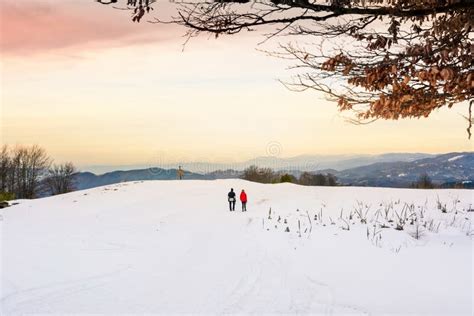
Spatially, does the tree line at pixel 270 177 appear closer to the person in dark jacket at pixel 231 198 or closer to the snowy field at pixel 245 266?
the person in dark jacket at pixel 231 198

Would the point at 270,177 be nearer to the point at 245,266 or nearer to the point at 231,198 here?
the point at 231,198

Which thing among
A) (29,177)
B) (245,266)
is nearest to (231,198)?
(245,266)

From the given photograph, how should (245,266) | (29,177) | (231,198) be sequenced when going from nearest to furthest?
1. (245,266)
2. (231,198)
3. (29,177)

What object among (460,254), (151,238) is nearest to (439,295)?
(460,254)

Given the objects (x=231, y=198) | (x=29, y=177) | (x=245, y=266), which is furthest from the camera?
(x=29, y=177)

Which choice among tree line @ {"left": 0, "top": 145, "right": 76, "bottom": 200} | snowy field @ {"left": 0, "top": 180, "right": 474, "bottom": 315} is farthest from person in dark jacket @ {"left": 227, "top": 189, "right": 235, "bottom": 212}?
tree line @ {"left": 0, "top": 145, "right": 76, "bottom": 200}

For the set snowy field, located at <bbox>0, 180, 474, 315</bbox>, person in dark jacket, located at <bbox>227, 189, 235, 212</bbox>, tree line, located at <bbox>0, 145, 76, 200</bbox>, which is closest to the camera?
snowy field, located at <bbox>0, 180, 474, 315</bbox>

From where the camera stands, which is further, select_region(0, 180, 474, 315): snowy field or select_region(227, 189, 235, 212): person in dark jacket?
select_region(227, 189, 235, 212): person in dark jacket

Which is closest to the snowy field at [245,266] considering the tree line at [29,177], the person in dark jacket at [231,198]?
the person in dark jacket at [231,198]

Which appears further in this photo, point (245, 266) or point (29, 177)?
point (29, 177)

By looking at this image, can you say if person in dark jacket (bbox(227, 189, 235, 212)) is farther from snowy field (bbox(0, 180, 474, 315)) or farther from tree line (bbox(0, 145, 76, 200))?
tree line (bbox(0, 145, 76, 200))

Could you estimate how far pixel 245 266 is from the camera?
841 cm

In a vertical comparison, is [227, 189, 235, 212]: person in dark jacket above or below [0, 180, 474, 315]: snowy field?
above

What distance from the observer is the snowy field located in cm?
596
